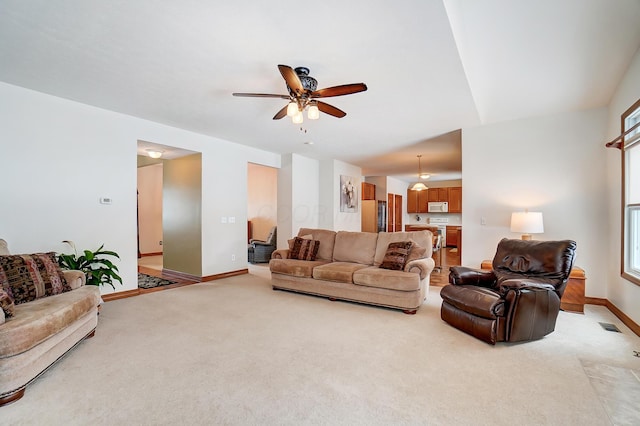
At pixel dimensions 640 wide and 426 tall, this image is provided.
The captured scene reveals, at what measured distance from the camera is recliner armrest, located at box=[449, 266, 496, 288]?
134 inches

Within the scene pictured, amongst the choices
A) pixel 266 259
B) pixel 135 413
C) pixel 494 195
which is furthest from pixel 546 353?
pixel 266 259

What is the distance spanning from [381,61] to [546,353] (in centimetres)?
296

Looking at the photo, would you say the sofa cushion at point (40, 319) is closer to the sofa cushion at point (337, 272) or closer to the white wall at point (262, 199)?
the sofa cushion at point (337, 272)

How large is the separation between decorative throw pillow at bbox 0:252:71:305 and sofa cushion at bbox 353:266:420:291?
3080mm

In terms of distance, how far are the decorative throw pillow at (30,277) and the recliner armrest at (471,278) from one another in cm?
394

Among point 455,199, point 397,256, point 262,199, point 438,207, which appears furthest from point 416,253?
point 438,207

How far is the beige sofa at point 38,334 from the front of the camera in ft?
6.21

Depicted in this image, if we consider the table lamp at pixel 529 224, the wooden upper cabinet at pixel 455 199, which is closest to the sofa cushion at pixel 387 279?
the table lamp at pixel 529 224

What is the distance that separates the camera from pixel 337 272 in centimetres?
407

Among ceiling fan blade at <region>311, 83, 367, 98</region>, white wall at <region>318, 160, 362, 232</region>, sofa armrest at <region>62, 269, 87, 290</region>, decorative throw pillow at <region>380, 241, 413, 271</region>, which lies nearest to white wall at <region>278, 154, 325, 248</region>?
white wall at <region>318, 160, 362, 232</region>

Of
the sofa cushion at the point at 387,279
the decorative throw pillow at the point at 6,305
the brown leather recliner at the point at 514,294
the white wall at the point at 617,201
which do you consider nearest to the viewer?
the decorative throw pillow at the point at 6,305

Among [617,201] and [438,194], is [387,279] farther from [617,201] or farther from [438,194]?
[438,194]

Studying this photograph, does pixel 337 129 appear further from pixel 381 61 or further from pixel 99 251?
pixel 99 251

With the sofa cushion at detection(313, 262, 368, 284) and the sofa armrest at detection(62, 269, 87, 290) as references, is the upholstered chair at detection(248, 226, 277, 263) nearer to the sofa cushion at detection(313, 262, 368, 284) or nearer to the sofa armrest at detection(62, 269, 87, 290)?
the sofa cushion at detection(313, 262, 368, 284)
